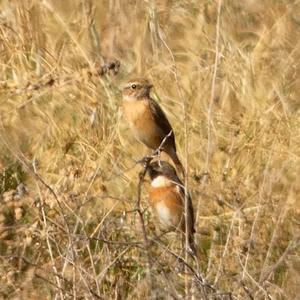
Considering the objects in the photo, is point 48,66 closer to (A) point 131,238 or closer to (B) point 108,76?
(B) point 108,76

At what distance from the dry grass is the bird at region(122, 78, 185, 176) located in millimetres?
251

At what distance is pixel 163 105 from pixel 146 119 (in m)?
1.15

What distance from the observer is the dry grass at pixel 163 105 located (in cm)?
575

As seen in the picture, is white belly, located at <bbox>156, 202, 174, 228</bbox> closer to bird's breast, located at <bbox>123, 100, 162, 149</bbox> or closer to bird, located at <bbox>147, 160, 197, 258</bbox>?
bird, located at <bbox>147, 160, 197, 258</bbox>

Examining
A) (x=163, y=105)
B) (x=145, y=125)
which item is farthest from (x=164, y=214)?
(x=163, y=105)

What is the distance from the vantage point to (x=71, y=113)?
7.47 meters

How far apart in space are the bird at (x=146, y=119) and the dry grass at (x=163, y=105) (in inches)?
9.9

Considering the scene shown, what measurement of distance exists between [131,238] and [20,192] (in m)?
1.05

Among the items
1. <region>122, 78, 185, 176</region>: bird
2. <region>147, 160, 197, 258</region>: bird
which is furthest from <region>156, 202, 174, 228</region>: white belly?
<region>122, 78, 185, 176</region>: bird

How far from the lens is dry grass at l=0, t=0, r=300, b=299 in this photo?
575 cm

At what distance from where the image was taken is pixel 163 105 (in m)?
7.44

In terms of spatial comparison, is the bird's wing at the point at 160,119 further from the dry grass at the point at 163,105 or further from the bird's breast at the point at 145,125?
the dry grass at the point at 163,105

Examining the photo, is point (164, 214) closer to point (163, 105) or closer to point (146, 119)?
point (146, 119)

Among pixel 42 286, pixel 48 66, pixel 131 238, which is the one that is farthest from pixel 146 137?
pixel 48 66
